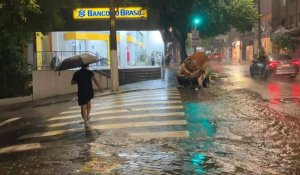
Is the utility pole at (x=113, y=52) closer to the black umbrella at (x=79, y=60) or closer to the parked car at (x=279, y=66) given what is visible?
the black umbrella at (x=79, y=60)

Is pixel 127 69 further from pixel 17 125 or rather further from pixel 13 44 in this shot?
pixel 17 125

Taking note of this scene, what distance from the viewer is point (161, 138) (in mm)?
10484

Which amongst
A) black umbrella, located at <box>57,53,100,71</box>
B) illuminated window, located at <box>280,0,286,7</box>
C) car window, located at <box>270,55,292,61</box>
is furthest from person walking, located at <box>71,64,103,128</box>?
illuminated window, located at <box>280,0,286,7</box>

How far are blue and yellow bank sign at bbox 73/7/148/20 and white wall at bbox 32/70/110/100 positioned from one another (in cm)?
616

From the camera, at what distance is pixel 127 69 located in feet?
99.6

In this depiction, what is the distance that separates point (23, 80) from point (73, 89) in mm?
2623

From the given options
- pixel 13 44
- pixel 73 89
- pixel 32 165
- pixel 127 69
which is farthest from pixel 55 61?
pixel 32 165

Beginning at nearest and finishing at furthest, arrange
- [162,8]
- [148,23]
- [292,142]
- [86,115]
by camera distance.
Answer: [292,142] → [86,115] → [148,23] → [162,8]

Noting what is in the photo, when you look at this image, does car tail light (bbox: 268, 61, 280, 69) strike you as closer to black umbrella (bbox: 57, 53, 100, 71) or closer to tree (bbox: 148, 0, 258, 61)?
tree (bbox: 148, 0, 258, 61)

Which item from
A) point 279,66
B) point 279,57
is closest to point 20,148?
point 279,66

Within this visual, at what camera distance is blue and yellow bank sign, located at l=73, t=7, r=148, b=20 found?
29656 millimetres

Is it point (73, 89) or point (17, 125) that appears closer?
point (17, 125)

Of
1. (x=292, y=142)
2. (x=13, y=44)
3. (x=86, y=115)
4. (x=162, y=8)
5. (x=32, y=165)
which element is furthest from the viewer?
(x=162, y=8)

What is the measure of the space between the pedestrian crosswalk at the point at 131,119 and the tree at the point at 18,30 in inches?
175
